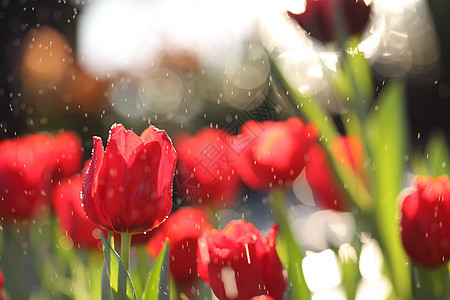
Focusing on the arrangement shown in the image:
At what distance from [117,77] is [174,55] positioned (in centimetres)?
61

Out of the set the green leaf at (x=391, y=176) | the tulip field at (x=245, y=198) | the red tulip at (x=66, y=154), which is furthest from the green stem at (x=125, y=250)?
the red tulip at (x=66, y=154)

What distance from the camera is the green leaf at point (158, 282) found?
35 centimetres

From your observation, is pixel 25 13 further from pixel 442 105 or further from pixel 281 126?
pixel 442 105

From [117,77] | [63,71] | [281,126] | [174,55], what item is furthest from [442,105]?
[281,126]

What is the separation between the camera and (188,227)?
503mm

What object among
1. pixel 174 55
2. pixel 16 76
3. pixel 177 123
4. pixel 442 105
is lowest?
pixel 442 105

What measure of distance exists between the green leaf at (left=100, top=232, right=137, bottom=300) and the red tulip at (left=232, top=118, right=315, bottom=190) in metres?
0.27

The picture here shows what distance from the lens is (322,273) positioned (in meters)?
0.87

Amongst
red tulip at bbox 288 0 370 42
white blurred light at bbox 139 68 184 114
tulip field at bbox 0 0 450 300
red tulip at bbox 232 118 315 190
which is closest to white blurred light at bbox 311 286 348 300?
tulip field at bbox 0 0 450 300

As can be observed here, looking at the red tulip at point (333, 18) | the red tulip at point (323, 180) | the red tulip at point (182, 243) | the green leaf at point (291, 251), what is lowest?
the red tulip at point (323, 180)

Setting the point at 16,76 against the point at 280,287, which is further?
the point at 16,76

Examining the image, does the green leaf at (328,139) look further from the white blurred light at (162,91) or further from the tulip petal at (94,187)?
the white blurred light at (162,91)

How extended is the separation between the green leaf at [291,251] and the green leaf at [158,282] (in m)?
0.14

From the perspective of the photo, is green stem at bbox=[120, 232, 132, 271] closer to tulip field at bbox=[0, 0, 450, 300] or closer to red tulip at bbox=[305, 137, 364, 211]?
tulip field at bbox=[0, 0, 450, 300]
